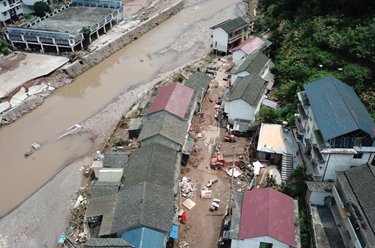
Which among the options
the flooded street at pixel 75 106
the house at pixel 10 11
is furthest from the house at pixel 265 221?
the house at pixel 10 11

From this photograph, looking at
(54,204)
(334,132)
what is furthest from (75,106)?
(334,132)

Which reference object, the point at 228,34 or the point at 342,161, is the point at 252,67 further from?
the point at 342,161

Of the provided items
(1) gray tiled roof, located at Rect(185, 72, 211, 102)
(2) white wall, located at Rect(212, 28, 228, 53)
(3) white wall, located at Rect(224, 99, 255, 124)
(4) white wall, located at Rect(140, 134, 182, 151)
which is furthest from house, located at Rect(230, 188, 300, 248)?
(2) white wall, located at Rect(212, 28, 228, 53)

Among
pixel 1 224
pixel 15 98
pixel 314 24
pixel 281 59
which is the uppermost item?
pixel 314 24

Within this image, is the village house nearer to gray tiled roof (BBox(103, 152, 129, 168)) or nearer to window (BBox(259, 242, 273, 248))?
gray tiled roof (BBox(103, 152, 129, 168))

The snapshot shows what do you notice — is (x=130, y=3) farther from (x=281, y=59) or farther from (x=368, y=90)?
(x=368, y=90)

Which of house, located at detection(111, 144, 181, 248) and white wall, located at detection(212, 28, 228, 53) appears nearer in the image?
house, located at detection(111, 144, 181, 248)

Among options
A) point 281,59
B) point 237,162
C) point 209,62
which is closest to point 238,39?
point 209,62
